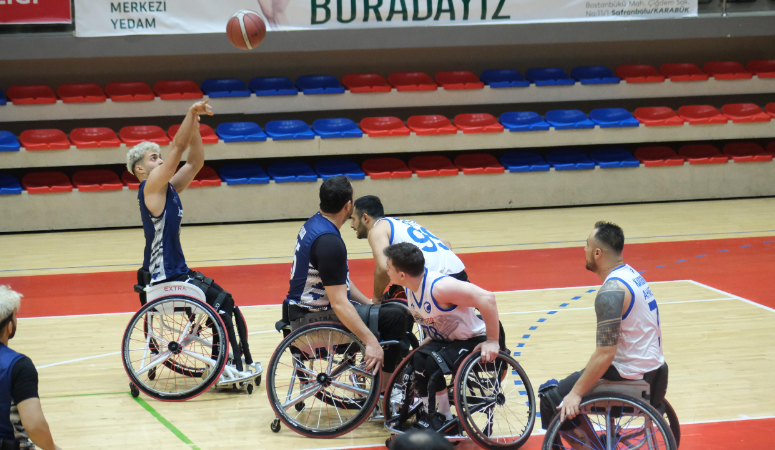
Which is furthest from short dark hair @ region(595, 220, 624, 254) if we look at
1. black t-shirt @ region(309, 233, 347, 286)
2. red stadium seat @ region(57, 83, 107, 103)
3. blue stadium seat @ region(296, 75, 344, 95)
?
red stadium seat @ region(57, 83, 107, 103)

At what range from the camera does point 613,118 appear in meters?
11.1

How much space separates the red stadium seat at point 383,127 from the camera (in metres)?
10.3

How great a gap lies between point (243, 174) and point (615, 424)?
8049mm

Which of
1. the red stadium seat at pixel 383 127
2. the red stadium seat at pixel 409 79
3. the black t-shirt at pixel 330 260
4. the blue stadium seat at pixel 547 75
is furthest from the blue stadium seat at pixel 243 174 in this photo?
the black t-shirt at pixel 330 260

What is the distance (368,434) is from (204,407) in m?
0.98

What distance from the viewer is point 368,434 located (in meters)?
3.70

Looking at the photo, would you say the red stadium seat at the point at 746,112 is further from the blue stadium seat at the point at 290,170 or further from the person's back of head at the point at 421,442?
the person's back of head at the point at 421,442

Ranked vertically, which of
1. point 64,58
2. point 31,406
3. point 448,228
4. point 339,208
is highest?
point 64,58

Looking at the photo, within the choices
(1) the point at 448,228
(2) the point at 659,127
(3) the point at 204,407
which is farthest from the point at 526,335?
(2) the point at 659,127

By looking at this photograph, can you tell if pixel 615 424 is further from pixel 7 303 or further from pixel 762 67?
pixel 762 67

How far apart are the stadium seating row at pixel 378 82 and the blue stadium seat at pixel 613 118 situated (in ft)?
1.47

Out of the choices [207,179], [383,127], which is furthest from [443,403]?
[383,127]

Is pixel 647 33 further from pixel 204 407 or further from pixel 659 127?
pixel 204 407

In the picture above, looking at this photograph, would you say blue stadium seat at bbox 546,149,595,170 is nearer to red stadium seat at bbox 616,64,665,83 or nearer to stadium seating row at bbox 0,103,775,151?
stadium seating row at bbox 0,103,775,151
